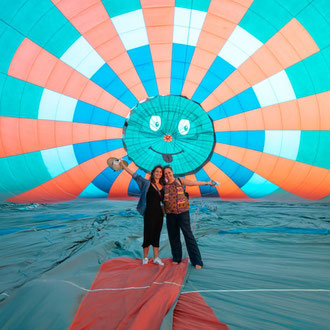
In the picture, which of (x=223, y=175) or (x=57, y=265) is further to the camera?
(x=223, y=175)

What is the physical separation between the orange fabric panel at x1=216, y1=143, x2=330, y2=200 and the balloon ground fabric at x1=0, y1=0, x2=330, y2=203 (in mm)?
18

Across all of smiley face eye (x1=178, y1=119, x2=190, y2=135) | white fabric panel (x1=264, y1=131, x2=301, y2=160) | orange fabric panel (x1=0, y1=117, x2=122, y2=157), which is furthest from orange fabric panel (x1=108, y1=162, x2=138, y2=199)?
white fabric panel (x1=264, y1=131, x2=301, y2=160)

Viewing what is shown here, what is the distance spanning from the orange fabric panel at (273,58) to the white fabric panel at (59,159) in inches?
106

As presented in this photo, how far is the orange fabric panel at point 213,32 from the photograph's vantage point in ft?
11.6

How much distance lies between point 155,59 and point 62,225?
2.81 metres

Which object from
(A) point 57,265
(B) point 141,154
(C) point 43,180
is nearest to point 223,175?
(B) point 141,154

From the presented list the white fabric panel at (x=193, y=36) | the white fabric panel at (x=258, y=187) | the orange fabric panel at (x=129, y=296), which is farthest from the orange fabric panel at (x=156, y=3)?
the orange fabric panel at (x=129, y=296)

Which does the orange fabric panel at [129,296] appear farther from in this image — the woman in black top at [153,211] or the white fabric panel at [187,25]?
the white fabric panel at [187,25]

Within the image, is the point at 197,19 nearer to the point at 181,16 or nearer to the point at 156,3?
the point at 181,16

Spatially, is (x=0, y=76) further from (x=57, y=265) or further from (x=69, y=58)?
(x=57, y=265)

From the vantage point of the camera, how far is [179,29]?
3799 millimetres

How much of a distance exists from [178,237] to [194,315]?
845mm

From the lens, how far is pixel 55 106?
424 centimetres

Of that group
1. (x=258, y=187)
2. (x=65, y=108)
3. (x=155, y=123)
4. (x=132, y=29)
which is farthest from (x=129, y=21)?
(x=258, y=187)
